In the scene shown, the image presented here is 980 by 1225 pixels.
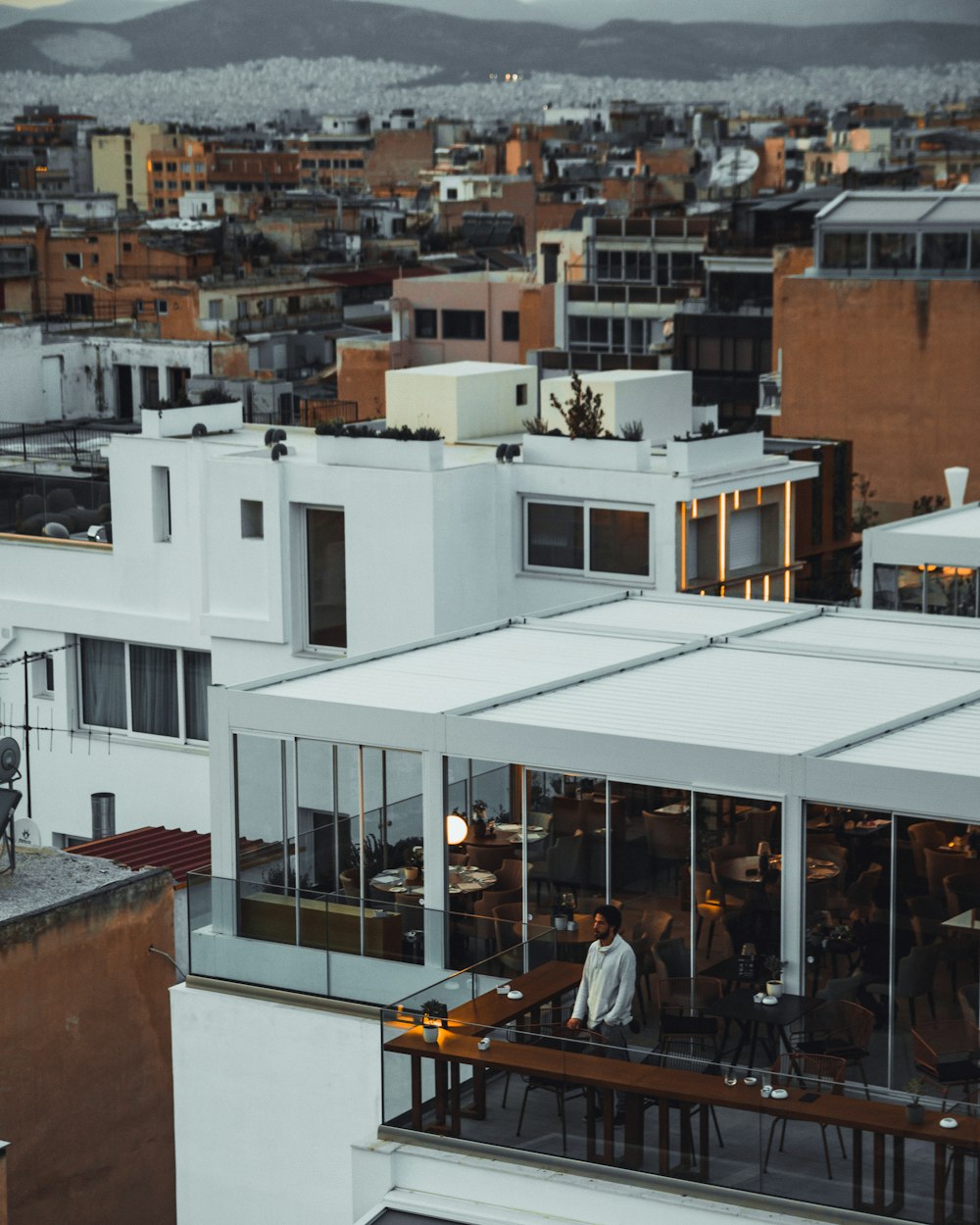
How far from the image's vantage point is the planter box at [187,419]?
30.2 meters

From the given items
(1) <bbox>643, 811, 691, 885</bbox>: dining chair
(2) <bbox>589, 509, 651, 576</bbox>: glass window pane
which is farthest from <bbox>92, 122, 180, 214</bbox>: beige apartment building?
(1) <bbox>643, 811, 691, 885</bbox>: dining chair

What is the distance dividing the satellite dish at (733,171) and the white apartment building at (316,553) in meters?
94.4

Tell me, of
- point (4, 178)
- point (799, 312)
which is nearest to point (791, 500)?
point (799, 312)

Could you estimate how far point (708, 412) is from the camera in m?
33.2

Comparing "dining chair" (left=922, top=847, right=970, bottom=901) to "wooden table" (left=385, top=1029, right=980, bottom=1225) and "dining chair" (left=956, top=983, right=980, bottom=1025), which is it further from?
"wooden table" (left=385, top=1029, right=980, bottom=1225)

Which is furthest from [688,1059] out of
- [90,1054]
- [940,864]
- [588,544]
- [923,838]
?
[588,544]

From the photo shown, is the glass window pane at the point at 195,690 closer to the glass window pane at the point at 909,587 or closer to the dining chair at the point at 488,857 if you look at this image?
the glass window pane at the point at 909,587

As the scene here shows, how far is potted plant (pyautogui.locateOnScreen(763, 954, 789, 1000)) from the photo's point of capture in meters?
14.1

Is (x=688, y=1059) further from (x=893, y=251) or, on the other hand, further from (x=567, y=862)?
(x=893, y=251)

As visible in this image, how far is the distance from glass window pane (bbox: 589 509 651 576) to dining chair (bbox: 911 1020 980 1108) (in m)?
13.1

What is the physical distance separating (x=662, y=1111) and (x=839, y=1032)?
1.90 meters

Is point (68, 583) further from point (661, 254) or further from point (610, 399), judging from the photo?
point (661, 254)

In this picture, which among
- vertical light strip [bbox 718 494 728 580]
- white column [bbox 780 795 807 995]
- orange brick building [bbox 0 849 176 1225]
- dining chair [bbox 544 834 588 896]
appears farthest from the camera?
vertical light strip [bbox 718 494 728 580]

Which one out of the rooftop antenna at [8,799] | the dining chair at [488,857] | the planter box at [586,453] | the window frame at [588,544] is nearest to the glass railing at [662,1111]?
the dining chair at [488,857]
